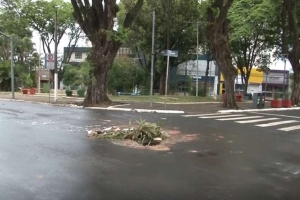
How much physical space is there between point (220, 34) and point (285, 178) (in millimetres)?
18875

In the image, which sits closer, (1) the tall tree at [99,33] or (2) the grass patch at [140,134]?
(2) the grass patch at [140,134]

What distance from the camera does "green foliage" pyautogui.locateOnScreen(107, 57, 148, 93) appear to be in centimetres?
4588

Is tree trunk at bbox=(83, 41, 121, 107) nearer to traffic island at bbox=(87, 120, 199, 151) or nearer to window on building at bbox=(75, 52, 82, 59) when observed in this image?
traffic island at bbox=(87, 120, 199, 151)

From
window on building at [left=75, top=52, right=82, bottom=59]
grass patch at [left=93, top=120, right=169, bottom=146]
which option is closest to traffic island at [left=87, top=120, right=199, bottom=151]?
grass patch at [left=93, top=120, right=169, bottom=146]

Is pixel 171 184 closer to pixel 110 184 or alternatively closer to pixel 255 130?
pixel 110 184

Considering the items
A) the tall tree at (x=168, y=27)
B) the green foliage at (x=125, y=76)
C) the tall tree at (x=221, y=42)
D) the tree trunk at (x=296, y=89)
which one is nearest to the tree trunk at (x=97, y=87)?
the tall tree at (x=221, y=42)

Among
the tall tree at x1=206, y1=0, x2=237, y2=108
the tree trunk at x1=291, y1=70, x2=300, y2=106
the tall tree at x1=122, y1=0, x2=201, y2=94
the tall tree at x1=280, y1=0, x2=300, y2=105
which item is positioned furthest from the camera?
the tall tree at x1=122, y1=0, x2=201, y2=94

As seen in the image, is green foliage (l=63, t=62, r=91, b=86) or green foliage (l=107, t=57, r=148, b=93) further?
green foliage (l=107, t=57, r=148, b=93)

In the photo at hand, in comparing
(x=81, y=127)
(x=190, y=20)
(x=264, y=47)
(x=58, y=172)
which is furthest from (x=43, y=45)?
(x=58, y=172)

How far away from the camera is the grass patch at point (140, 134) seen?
34.2 feet

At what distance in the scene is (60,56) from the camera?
202ft

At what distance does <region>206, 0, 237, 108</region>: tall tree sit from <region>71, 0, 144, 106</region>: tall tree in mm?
4924

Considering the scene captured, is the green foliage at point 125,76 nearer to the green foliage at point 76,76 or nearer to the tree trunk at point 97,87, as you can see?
the green foliage at point 76,76

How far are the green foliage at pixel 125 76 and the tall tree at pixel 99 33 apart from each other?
829 inches
